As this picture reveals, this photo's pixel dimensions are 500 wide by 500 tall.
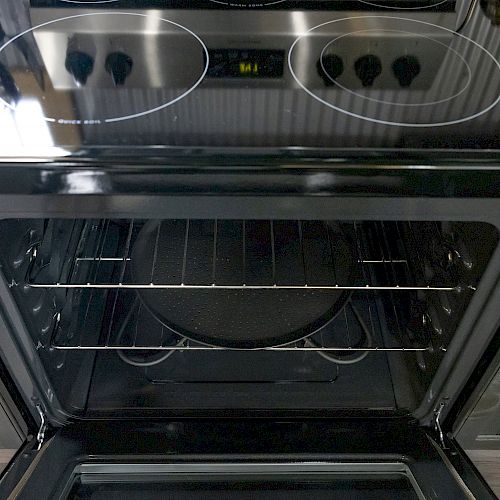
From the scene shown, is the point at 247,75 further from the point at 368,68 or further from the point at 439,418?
the point at 439,418

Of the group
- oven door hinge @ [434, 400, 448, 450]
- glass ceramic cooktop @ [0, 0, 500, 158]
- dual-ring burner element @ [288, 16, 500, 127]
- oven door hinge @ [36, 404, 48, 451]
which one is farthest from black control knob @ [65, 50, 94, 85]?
oven door hinge @ [434, 400, 448, 450]

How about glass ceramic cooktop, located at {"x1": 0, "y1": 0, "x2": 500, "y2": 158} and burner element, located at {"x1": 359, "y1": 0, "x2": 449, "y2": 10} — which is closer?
glass ceramic cooktop, located at {"x1": 0, "y1": 0, "x2": 500, "y2": 158}

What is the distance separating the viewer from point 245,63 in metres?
0.74

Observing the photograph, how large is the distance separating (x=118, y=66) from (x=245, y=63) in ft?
0.55

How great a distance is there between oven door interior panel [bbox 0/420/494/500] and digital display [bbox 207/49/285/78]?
580mm

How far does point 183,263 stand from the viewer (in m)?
1.00

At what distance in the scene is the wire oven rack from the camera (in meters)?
1.02

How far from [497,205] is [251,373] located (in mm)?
666

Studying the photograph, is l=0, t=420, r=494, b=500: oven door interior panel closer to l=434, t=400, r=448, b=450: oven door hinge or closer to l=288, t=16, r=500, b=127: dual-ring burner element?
l=434, t=400, r=448, b=450: oven door hinge

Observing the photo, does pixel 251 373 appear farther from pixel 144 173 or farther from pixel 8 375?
pixel 144 173

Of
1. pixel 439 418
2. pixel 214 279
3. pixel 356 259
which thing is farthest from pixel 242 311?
pixel 439 418

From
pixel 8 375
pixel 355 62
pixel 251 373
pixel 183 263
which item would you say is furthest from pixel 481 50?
pixel 8 375

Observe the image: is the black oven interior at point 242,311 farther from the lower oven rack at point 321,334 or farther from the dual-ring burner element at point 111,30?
the dual-ring burner element at point 111,30

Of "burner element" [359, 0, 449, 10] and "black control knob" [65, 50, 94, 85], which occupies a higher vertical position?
"burner element" [359, 0, 449, 10]
